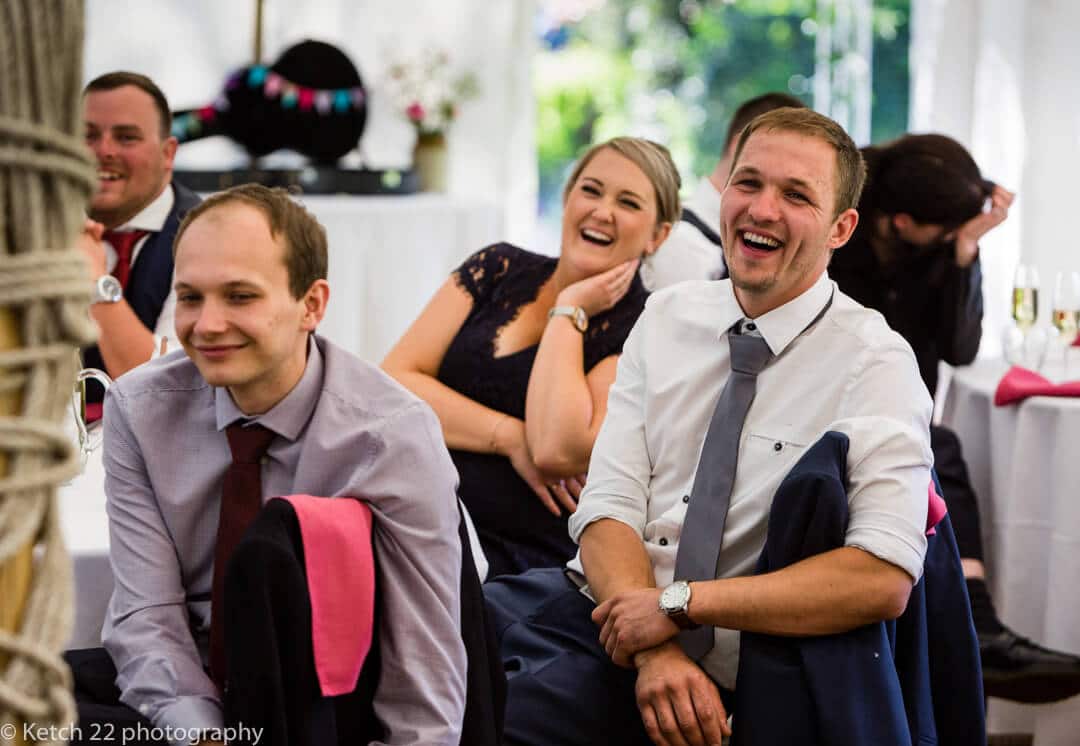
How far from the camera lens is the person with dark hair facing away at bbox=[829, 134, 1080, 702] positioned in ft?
10.5

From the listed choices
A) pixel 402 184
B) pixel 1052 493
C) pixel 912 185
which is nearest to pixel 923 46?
pixel 402 184

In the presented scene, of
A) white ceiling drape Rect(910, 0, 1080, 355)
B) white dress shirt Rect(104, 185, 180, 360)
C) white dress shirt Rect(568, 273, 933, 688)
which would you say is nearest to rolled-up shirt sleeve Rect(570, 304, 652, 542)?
white dress shirt Rect(568, 273, 933, 688)

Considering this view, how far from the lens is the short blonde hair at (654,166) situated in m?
2.78

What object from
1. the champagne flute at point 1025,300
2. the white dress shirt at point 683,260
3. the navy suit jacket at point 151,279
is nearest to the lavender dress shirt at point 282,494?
the navy suit jacket at point 151,279

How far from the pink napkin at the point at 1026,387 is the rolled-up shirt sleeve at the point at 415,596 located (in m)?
1.97

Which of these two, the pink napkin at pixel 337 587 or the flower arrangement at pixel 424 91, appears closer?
the pink napkin at pixel 337 587

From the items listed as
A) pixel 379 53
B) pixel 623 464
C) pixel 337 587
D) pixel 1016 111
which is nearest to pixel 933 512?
pixel 623 464

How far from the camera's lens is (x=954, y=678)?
172 centimetres

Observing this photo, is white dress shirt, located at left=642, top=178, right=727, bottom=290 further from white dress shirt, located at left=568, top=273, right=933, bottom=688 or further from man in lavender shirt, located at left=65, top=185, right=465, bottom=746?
man in lavender shirt, located at left=65, top=185, right=465, bottom=746

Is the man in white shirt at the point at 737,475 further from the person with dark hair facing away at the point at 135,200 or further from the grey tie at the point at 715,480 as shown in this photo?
the person with dark hair facing away at the point at 135,200

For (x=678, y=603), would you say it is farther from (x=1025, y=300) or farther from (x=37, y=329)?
(x=1025, y=300)

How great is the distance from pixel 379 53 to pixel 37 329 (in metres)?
5.48

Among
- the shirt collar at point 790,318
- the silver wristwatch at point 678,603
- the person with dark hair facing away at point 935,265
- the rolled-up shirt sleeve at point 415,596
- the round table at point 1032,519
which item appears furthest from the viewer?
the person with dark hair facing away at point 935,265

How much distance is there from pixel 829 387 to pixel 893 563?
0.31m
